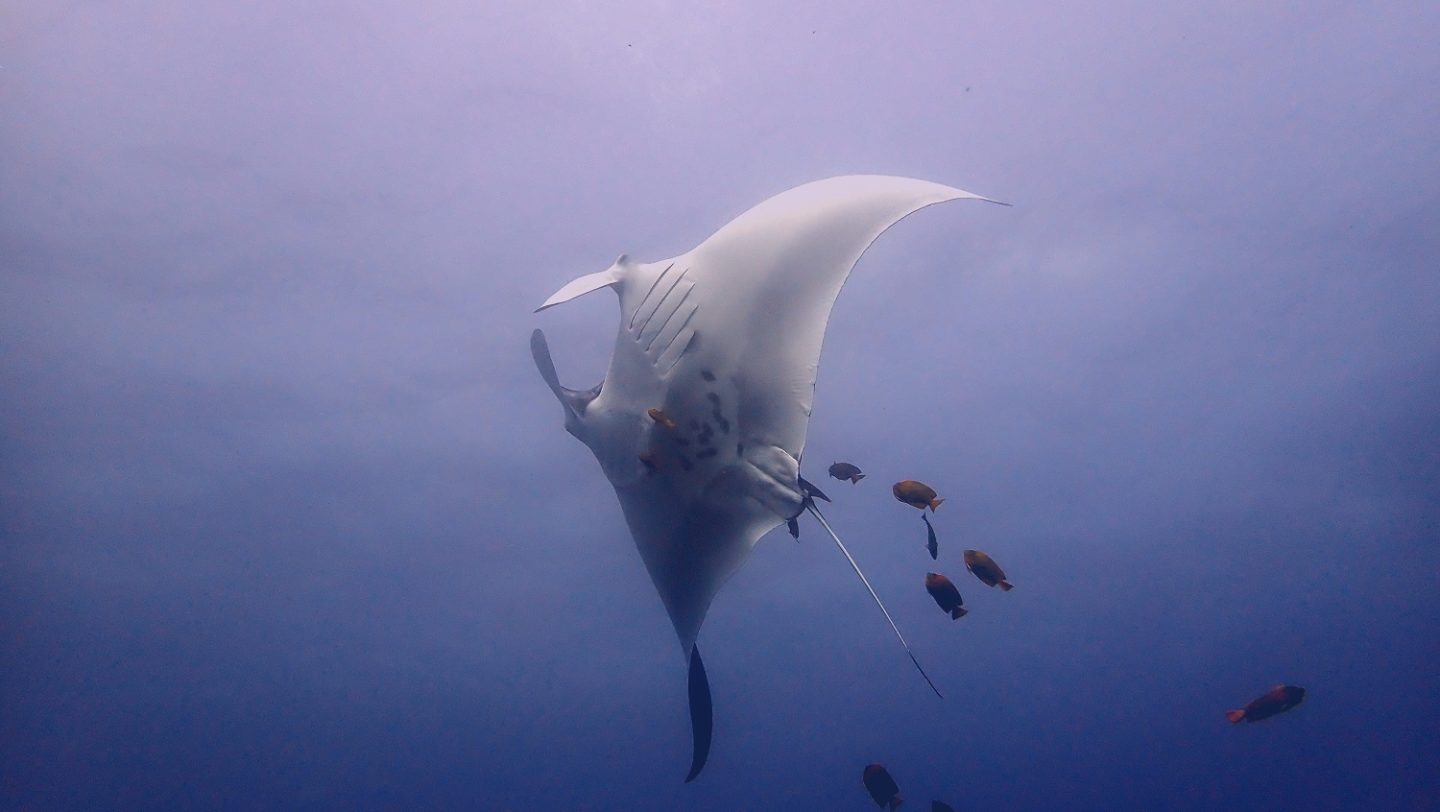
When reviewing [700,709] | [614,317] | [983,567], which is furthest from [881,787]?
[614,317]

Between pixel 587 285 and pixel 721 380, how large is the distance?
81 cm

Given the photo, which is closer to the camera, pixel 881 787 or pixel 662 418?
pixel 662 418

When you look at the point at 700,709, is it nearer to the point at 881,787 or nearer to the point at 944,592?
the point at 944,592

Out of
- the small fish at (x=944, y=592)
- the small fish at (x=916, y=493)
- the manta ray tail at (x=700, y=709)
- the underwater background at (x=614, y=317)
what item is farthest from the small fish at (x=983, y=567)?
the underwater background at (x=614, y=317)

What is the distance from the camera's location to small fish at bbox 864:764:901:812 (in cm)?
579

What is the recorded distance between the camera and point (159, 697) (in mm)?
28781

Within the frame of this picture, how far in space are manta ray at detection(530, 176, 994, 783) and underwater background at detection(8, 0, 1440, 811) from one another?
537 cm

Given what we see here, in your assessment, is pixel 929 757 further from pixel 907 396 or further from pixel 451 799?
pixel 907 396

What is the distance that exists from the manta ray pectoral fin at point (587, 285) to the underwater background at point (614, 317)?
16.7 feet

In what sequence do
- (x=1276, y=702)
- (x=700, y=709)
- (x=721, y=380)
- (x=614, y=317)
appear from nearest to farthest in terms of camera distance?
1. (x=721, y=380)
2. (x=700, y=709)
3. (x=1276, y=702)
4. (x=614, y=317)

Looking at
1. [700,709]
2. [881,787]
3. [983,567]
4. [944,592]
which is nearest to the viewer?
[700,709]

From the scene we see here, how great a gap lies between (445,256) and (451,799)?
47.8m

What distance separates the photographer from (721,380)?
3.66 m

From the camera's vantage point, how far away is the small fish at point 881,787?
19.0ft
